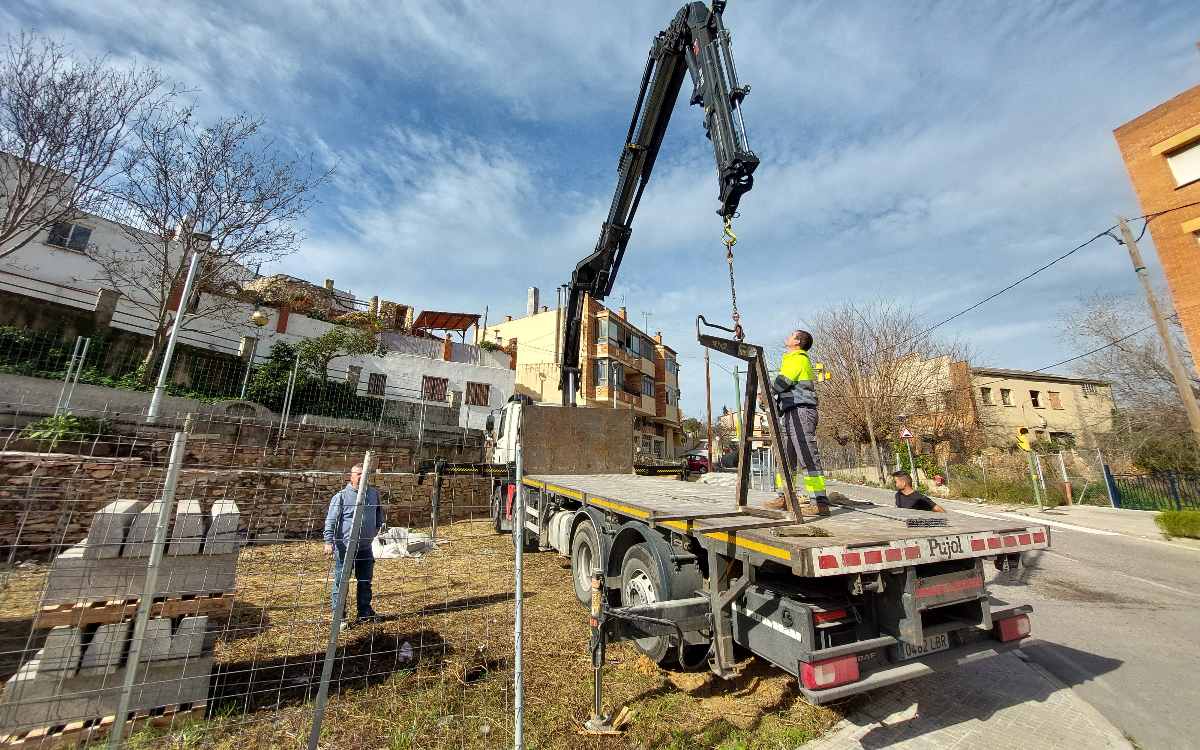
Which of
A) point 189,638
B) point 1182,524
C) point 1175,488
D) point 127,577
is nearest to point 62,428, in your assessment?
point 127,577

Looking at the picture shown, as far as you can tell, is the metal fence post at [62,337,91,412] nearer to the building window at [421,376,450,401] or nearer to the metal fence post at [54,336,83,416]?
the metal fence post at [54,336,83,416]

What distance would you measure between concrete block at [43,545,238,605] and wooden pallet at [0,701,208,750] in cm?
74

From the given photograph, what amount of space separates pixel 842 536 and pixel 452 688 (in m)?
3.32

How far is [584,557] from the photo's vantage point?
229 inches

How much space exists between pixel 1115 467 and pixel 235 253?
Result: 34.3m

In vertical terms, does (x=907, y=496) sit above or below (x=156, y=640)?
above

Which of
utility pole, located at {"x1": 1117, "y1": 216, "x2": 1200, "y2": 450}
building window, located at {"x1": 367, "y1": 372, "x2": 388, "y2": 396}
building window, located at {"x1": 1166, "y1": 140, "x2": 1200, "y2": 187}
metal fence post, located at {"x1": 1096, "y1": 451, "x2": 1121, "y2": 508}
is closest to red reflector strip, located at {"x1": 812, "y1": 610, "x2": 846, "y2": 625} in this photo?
utility pole, located at {"x1": 1117, "y1": 216, "x2": 1200, "y2": 450}

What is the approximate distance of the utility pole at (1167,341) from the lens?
11438 mm

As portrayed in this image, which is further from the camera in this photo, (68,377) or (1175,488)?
(1175,488)

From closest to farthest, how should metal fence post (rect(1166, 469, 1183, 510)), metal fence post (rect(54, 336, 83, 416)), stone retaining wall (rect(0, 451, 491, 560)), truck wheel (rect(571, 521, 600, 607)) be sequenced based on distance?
truck wheel (rect(571, 521, 600, 607)), stone retaining wall (rect(0, 451, 491, 560)), metal fence post (rect(54, 336, 83, 416)), metal fence post (rect(1166, 469, 1183, 510))

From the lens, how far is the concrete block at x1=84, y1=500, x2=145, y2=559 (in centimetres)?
328

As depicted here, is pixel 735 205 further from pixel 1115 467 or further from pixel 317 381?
pixel 1115 467

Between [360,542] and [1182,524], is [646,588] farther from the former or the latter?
[1182,524]

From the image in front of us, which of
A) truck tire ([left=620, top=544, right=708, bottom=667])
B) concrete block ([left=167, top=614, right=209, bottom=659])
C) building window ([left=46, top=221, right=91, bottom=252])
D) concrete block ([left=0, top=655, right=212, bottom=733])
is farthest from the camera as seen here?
building window ([left=46, top=221, right=91, bottom=252])
